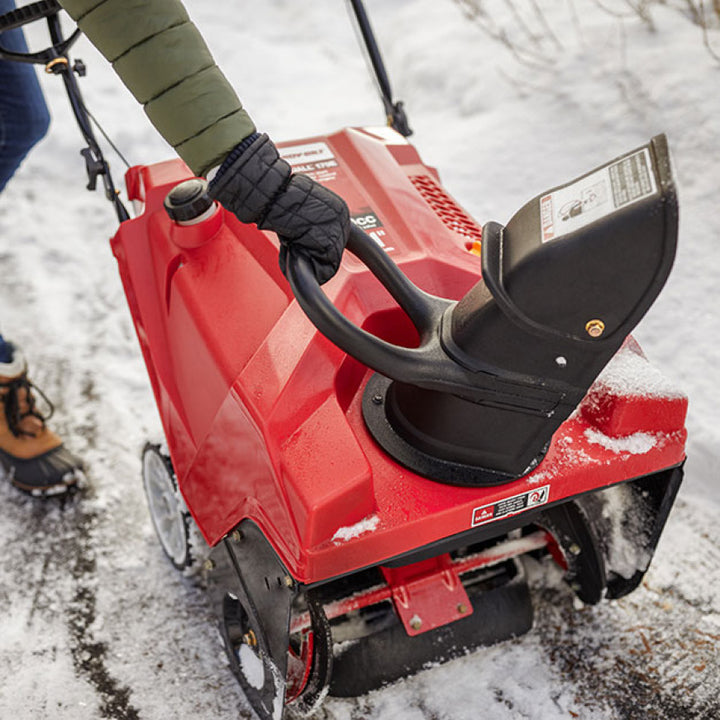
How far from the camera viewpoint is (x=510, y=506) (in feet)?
3.73

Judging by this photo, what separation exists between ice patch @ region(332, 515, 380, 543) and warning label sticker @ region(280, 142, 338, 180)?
68 cm

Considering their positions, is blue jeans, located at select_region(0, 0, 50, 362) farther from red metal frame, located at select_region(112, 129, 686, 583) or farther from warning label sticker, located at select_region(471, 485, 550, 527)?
warning label sticker, located at select_region(471, 485, 550, 527)

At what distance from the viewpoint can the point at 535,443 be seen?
42.9 inches

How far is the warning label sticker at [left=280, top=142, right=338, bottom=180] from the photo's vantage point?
1.50m

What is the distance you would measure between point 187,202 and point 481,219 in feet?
4.11

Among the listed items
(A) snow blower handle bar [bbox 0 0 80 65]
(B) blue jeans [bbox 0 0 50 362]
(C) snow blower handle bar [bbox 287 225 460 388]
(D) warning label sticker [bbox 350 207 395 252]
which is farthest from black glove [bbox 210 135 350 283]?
(B) blue jeans [bbox 0 0 50 362]

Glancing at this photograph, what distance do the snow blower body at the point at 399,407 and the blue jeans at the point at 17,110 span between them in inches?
12.3

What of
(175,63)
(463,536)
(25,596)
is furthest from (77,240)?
(463,536)

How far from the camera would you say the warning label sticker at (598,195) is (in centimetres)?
86

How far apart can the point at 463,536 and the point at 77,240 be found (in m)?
1.90

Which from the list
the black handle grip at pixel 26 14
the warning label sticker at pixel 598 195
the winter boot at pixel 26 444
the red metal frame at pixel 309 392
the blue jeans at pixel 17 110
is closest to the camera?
the warning label sticker at pixel 598 195

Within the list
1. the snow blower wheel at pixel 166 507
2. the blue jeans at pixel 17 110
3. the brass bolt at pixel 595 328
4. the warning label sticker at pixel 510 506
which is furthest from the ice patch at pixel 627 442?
the blue jeans at pixel 17 110

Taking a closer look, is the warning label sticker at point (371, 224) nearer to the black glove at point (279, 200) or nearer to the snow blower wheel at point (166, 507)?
the black glove at point (279, 200)

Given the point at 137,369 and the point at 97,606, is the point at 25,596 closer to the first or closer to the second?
the point at 97,606
